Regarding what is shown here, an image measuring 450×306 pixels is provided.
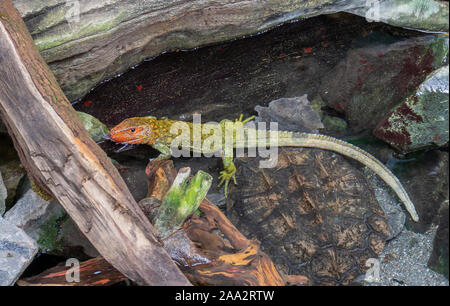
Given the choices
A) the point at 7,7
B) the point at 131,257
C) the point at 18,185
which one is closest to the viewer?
the point at 131,257

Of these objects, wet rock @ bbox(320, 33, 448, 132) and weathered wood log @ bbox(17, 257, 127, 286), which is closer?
weathered wood log @ bbox(17, 257, 127, 286)

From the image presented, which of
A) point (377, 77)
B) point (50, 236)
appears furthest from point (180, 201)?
point (377, 77)

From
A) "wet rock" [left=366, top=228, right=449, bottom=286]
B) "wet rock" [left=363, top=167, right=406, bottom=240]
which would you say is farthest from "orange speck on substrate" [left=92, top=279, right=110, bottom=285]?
"wet rock" [left=363, top=167, right=406, bottom=240]

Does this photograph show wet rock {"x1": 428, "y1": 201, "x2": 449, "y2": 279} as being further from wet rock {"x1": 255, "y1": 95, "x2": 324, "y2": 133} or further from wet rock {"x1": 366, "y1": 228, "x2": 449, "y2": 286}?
wet rock {"x1": 255, "y1": 95, "x2": 324, "y2": 133}

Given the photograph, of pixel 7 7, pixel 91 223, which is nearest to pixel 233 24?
pixel 7 7

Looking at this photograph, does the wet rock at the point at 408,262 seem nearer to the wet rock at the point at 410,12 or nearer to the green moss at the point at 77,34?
the wet rock at the point at 410,12

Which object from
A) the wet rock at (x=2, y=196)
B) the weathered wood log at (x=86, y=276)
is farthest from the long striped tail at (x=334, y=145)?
the wet rock at (x=2, y=196)
